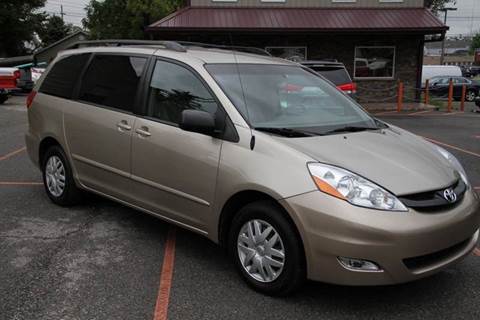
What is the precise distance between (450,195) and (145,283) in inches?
88.4

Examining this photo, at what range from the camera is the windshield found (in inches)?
161

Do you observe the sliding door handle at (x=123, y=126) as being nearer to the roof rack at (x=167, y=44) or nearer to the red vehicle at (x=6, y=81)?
the roof rack at (x=167, y=44)

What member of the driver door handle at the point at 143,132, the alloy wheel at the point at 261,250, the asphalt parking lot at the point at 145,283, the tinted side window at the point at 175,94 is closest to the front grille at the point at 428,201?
the asphalt parking lot at the point at 145,283

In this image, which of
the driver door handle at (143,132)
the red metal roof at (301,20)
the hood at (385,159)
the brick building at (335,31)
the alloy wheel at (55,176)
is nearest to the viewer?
the hood at (385,159)

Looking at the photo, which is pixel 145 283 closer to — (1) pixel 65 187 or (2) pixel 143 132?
(2) pixel 143 132

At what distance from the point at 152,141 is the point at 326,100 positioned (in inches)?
62.5

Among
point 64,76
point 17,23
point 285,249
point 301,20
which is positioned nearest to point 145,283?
point 285,249

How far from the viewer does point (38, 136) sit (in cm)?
591

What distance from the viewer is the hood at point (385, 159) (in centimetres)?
344

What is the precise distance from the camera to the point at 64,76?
5.73 meters

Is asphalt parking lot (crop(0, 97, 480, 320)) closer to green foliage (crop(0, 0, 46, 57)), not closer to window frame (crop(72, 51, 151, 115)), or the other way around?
window frame (crop(72, 51, 151, 115))

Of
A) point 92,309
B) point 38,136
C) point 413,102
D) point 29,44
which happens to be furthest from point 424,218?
point 29,44

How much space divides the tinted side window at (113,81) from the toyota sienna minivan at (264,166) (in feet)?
0.05

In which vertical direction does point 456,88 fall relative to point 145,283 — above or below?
below
